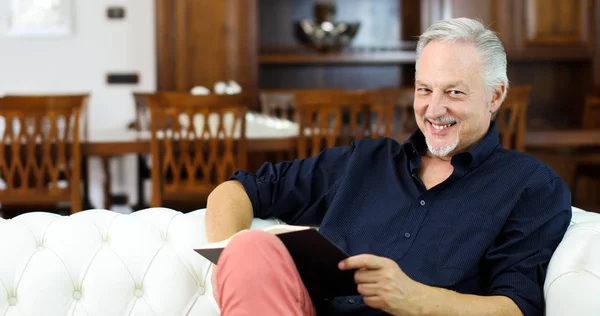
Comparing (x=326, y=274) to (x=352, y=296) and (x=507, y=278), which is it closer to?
(x=352, y=296)

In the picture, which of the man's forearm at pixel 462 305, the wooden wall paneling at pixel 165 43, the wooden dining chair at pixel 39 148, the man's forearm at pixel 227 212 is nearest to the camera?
the man's forearm at pixel 462 305

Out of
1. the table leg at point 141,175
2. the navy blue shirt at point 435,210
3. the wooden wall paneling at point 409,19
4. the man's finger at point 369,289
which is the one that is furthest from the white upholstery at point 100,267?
the wooden wall paneling at point 409,19

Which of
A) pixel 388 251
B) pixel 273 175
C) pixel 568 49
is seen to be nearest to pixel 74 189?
pixel 273 175

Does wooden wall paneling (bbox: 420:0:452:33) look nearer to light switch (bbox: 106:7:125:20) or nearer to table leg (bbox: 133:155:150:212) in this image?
light switch (bbox: 106:7:125:20)

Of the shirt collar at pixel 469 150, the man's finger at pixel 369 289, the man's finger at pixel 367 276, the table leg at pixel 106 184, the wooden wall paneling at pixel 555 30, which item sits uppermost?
the wooden wall paneling at pixel 555 30

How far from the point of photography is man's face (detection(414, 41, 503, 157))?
5.50ft

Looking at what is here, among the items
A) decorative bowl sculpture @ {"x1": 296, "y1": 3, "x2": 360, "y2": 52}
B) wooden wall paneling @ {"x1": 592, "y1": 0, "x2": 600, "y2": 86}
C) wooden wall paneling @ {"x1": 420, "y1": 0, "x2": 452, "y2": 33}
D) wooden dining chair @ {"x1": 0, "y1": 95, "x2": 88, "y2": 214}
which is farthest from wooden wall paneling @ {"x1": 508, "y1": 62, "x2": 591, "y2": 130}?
wooden dining chair @ {"x1": 0, "y1": 95, "x2": 88, "y2": 214}

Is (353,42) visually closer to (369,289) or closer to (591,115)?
(591,115)

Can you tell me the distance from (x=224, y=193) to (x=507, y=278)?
24.1 inches

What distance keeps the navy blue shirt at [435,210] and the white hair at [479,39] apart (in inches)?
5.2

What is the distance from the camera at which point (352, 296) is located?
5.22ft

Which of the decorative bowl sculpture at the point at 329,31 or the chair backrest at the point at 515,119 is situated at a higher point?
the decorative bowl sculpture at the point at 329,31

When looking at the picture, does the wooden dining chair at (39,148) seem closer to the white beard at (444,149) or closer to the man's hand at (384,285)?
the white beard at (444,149)

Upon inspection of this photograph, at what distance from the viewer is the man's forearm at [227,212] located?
164 cm
